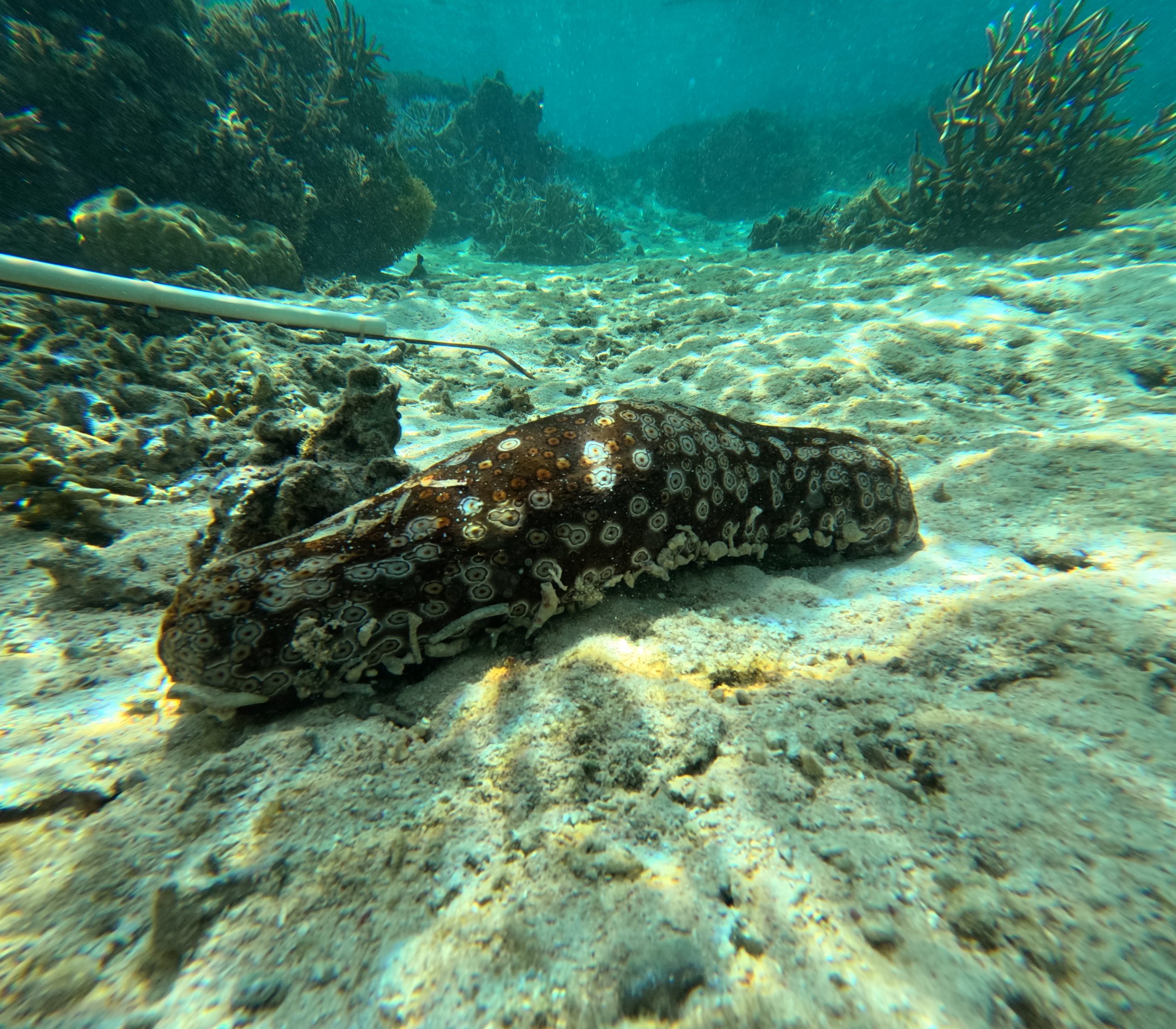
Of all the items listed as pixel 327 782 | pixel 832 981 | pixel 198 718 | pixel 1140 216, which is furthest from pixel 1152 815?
pixel 1140 216

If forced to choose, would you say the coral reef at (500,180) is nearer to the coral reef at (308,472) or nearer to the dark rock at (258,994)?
the coral reef at (308,472)

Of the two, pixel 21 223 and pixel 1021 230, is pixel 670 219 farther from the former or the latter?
pixel 21 223

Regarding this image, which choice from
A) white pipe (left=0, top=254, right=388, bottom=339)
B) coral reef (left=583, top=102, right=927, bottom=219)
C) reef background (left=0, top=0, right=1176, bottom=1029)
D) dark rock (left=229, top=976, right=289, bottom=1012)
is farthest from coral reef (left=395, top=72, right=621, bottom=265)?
dark rock (left=229, top=976, right=289, bottom=1012)

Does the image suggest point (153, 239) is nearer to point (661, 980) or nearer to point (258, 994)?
point (258, 994)

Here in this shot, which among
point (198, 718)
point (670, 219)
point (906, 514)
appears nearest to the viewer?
point (198, 718)

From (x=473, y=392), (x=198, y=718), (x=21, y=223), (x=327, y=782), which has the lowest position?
(x=327, y=782)
